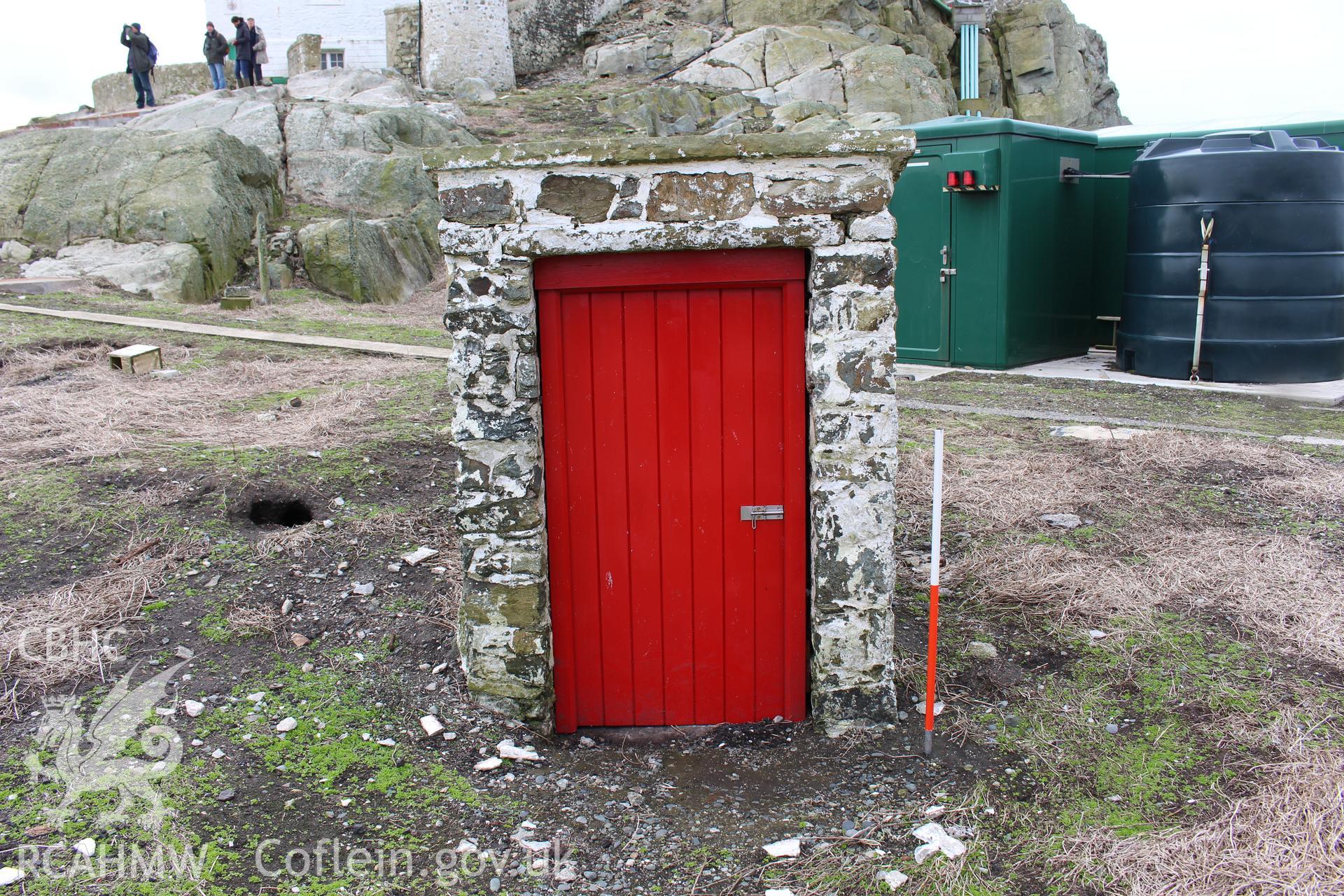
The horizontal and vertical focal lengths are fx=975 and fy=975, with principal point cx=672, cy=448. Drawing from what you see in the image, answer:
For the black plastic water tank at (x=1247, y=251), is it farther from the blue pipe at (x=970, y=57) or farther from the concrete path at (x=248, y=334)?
the blue pipe at (x=970, y=57)

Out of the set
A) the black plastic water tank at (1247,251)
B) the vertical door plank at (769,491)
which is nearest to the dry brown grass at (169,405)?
the vertical door plank at (769,491)

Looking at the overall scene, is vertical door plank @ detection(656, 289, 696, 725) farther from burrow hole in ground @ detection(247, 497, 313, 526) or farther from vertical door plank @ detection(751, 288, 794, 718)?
burrow hole in ground @ detection(247, 497, 313, 526)

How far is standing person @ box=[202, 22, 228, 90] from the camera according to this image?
25.4m

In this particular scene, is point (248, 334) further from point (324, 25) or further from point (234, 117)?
point (324, 25)

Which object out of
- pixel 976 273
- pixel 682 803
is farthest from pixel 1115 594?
pixel 976 273

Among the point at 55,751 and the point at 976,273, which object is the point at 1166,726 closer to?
the point at 55,751

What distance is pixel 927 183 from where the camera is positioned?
37.3 feet

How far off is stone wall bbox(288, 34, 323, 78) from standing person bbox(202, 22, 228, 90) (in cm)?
295

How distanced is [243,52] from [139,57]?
7.85 feet

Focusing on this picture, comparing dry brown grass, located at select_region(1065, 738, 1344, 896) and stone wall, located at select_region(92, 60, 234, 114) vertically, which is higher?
stone wall, located at select_region(92, 60, 234, 114)

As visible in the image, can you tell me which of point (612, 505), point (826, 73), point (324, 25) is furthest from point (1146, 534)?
point (324, 25)

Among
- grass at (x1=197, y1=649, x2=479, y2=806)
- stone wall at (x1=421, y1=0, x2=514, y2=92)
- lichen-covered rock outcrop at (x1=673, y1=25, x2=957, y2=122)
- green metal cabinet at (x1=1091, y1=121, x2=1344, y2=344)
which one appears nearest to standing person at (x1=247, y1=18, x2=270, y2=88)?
stone wall at (x1=421, y1=0, x2=514, y2=92)

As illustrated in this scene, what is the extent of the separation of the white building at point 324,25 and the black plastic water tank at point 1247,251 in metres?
27.7

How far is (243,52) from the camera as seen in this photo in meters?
24.8
